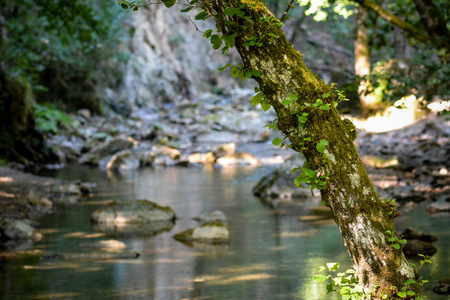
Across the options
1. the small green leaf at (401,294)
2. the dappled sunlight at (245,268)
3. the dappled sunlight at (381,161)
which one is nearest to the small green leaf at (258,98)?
the small green leaf at (401,294)

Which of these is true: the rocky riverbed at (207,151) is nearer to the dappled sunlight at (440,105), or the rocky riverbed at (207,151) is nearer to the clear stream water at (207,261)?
the clear stream water at (207,261)

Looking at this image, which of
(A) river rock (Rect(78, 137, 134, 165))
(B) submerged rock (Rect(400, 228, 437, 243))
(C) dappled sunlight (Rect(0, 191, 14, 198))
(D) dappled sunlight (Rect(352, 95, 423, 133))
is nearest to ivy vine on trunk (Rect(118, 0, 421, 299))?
(B) submerged rock (Rect(400, 228, 437, 243))

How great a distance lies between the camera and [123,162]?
1574 cm

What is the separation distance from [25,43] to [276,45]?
1267 centimetres

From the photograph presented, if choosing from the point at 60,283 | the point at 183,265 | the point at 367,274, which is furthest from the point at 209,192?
the point at 367,274

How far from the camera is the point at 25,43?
14.1 metres

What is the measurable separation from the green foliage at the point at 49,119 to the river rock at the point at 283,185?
9763 millimetres

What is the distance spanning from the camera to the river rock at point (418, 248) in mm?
5956

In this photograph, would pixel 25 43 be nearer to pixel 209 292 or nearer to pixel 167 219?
pixel 167 219

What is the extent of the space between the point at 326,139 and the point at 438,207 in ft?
19.4

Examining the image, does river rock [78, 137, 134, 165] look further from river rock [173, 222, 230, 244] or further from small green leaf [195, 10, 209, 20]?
small green leaf [195, 10, 209, 20]

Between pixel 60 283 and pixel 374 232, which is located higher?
pixel 374 232

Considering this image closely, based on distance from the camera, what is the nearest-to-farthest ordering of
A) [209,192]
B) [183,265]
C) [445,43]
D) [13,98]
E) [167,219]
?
[183,265] < [445,43] < [167,219] < [209,192] < [13,98]

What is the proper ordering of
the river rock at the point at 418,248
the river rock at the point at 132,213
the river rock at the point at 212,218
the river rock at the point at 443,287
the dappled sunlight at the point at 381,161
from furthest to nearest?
the dappled sunlight at the point at 381,161 → the river rock at the point at 132,213 → the river rock at the point at 212,218 → the river rock at the point at 418,248 → the river rock at the point at 443,287
